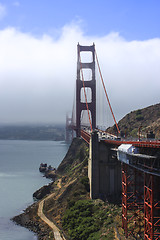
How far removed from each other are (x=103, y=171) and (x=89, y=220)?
319 inches

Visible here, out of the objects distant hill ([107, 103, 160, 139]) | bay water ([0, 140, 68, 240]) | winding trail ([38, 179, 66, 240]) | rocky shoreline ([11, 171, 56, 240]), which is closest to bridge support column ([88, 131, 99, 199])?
winding trail ([38, 179, 66, 240])

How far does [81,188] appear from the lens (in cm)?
4297

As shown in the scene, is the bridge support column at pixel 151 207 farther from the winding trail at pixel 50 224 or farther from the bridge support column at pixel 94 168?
the bridge support column at pixel 94 168

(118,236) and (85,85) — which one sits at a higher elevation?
(85,85)

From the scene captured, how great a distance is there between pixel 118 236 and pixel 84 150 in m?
36.9

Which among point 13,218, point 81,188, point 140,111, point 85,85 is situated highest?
point 85,85

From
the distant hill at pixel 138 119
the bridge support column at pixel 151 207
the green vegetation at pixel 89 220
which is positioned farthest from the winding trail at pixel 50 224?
the distant hill at pixel 138 119

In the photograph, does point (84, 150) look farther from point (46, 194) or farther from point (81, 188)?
point (81, 188)

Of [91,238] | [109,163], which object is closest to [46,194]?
[109,163]

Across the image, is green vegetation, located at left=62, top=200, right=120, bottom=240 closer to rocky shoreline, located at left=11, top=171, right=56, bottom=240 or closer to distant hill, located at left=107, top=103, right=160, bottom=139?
rocky shoreline, located at left=11, top=171, right=56, bottom=240

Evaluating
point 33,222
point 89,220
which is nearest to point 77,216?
point 89,220

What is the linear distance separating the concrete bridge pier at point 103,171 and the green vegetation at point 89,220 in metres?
2.26

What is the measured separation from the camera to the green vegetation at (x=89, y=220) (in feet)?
101

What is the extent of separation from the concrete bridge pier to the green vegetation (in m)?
2.26
